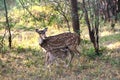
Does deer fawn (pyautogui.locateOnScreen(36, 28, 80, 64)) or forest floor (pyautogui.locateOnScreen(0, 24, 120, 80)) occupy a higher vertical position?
deer fawn (pyautogui.locateOnScreen(36, 28, 80, 64))

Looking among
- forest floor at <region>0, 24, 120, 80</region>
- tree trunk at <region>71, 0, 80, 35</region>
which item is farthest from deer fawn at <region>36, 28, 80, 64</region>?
tree trunk at <region>71, 0, 80, 35</region>

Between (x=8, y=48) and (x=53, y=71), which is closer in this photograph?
(x=53, y=71)

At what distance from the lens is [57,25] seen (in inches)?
716

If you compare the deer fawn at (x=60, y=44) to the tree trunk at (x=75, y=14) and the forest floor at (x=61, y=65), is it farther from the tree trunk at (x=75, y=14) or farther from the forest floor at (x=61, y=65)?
the tree trunk at (x=75, y=14)

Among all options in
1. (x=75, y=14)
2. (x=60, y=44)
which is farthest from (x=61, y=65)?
(x=75, y=14)

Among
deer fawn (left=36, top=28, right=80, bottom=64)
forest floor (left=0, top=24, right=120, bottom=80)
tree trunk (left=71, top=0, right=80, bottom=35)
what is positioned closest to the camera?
forest floor (left=0, top=24, right=120, bottom=80)

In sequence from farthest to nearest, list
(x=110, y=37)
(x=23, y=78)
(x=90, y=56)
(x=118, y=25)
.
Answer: (x=118, y=25) < (x=110, y=37) < (x=90, y=56) < (x=23, y=78)

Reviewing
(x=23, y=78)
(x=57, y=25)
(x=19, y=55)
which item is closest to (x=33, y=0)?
(x=57, y=25)

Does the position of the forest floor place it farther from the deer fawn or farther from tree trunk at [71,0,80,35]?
tree trunk at [71,0,80,35]

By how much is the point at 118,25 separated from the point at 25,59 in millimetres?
6951

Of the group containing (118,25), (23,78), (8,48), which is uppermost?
(23,78)

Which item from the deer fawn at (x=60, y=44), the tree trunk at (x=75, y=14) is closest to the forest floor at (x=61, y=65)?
the deer fawn at (x=60, y=44)

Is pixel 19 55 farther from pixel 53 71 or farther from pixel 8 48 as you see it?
pixel 53 71

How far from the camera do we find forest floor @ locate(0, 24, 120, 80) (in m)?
9.63
